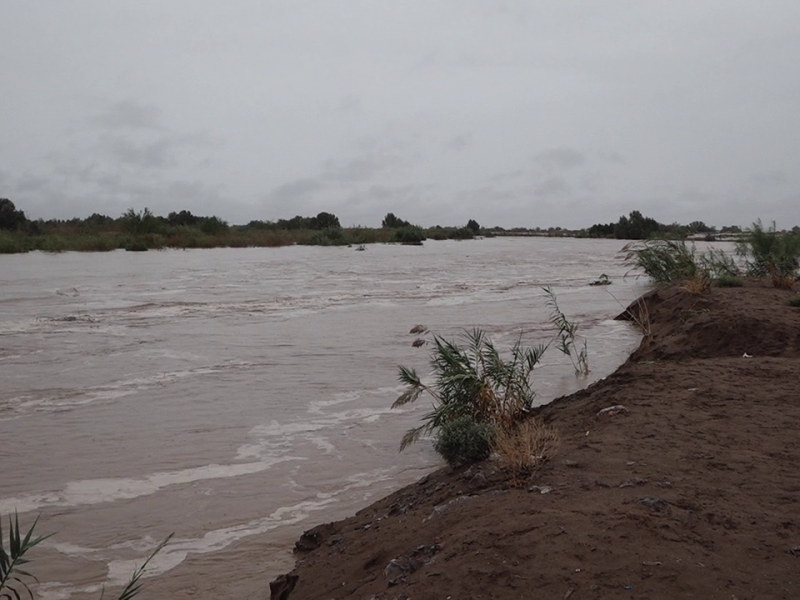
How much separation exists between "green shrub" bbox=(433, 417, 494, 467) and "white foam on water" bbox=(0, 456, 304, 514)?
2.34 m

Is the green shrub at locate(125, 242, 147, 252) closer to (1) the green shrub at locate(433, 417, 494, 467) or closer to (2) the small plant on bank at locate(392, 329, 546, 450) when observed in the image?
(2) the small plant on bank at locate(392, 329, 546, 450)

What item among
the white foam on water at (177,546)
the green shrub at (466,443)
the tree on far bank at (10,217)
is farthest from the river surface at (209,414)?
the tree on far bank at (10,217)

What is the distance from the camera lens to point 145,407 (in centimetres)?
952

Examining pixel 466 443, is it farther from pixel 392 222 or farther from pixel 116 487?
pixel 392 222

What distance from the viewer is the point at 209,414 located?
364 inches

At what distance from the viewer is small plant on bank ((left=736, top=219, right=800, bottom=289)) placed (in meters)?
15.8

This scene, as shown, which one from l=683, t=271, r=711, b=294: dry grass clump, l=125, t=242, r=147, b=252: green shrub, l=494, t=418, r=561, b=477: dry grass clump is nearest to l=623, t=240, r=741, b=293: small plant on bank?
l=683, t=271, r=711, b=294: dry grass clump

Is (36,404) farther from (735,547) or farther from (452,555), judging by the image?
(735,547)

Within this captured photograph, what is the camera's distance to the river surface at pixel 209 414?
18.5ft

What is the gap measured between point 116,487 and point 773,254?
15.2 meters

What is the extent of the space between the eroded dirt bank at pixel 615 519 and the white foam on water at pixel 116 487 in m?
2.01

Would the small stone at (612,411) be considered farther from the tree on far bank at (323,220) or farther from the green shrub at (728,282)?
the tree on far bank at (323,220)

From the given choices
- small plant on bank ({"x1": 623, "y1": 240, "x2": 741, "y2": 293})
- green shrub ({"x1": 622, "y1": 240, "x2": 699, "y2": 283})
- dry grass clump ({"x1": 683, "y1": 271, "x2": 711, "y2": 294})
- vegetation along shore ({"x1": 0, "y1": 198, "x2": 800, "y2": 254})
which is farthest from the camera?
vegetation along shore ({"x1": 0, "y1": 198, "x2": 800, "y2": 254})

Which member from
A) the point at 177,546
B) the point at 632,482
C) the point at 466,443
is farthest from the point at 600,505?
the point at 177,546
